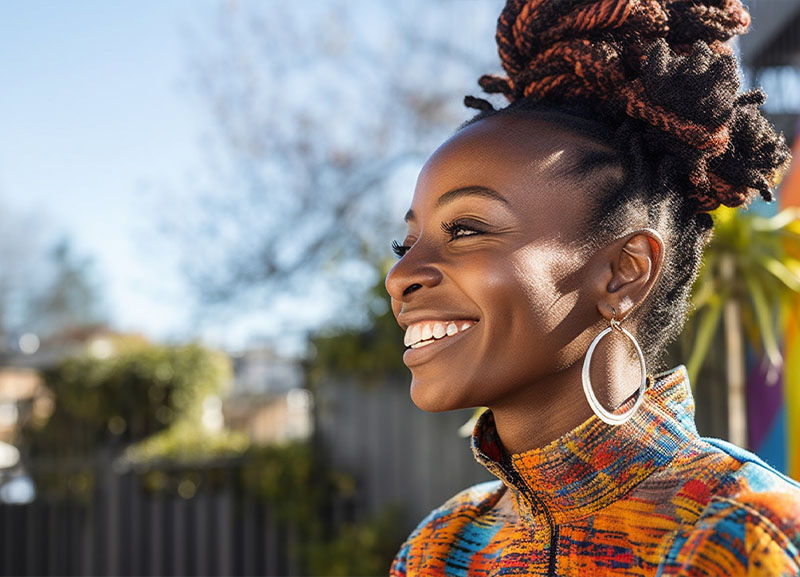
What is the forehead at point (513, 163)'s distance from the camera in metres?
1.25

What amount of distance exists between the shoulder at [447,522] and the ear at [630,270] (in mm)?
390

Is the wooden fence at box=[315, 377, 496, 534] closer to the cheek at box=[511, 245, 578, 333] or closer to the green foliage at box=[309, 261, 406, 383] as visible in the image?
the green foliage at box=[309, 261, 406, 383]

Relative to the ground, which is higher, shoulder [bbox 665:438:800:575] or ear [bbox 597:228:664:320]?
ear [bbox 597:228:664:320]

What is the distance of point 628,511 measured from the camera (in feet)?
3.80

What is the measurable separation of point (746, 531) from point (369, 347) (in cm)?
591

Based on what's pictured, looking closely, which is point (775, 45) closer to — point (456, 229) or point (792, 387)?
point (792, 387)

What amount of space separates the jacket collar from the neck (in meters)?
0.03

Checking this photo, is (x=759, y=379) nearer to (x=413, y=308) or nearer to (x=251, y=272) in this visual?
(x=413, y=308)

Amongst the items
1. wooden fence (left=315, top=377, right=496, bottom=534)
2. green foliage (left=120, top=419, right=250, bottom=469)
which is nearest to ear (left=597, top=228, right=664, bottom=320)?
wooden fence (left=315, top=377, right=496, bottom=534)

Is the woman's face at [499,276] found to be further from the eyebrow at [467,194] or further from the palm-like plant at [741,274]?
the palm-like plant at [741,274]

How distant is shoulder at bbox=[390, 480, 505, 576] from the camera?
Result: 1401mm

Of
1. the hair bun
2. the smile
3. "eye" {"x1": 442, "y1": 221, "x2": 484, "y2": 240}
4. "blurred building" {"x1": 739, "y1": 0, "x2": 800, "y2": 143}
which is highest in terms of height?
"blurred building" {"x1": 739, "y1": 0, "x2": 800, "y2": 143}

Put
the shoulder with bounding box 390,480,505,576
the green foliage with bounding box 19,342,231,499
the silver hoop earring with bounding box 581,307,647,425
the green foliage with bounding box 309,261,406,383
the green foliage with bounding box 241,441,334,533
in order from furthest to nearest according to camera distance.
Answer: the green foliage with bounding box 19,342,231,499 → the green foliage with bounding box 241,441,334,533 → the green foliage with bounding box 309,261,406,383 → the shoulder with bounding box 390,480,505,576 → the silver hoop earring with bounding box 581,307,647,425

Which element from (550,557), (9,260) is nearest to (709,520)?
(550,557)
